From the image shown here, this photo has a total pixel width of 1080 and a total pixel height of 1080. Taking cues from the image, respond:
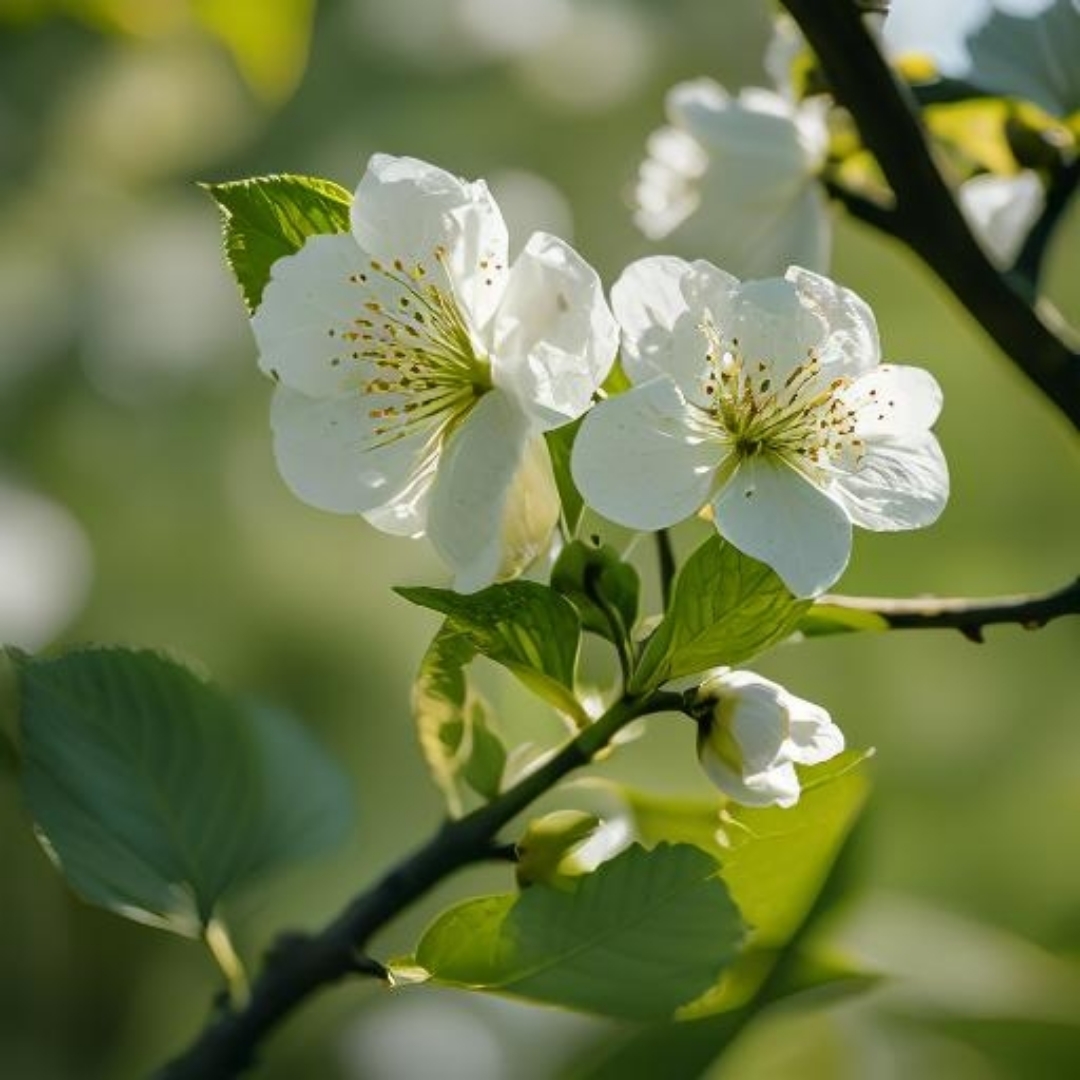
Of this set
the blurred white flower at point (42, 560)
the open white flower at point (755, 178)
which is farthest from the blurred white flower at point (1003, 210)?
the blurred white flower at point (42, 560)

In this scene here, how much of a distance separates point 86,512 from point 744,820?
5.39 ft

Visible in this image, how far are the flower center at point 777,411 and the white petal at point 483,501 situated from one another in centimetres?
7

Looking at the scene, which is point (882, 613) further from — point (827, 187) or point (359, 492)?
point (827, 187)

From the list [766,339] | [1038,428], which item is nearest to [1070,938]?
[766,339]

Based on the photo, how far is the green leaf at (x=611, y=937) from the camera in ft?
1.91

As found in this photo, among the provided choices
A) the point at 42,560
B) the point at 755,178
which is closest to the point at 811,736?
the point at 755,178

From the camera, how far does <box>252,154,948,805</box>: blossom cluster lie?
0.57 meters

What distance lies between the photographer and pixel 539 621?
58 cm

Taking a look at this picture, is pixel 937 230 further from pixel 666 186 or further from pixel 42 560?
pixel 42 560

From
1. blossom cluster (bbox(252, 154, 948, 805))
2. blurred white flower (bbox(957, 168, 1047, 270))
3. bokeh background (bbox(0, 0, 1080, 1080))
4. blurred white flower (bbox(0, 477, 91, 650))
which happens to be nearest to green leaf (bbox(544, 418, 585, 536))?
blossom cluster (bbox(252, 154, 948, 805))

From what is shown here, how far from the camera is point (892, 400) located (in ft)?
2.08

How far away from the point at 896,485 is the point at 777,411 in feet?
0.16

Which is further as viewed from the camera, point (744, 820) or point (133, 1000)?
point (133, 1000)

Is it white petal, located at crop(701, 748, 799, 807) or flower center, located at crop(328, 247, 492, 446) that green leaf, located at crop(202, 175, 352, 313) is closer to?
flower center, located at crop(328, 247, 492, 446)
